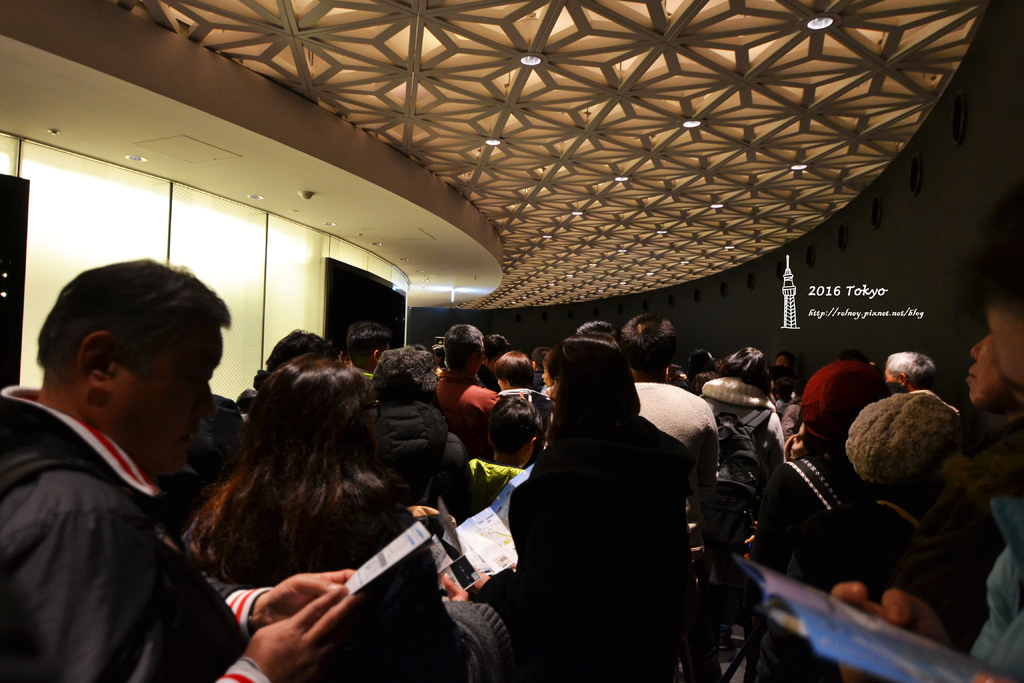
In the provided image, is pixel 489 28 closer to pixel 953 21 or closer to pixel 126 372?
pixel 953 21

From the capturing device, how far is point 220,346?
117 centimetres

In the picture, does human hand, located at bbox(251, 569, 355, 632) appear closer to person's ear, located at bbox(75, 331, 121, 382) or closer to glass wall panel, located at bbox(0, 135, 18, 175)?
person's ear, located at bbox(75, 331, 121, 382)

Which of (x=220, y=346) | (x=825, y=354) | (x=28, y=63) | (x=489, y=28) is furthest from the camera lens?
(x=825, y=354)

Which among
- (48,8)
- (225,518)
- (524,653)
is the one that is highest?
(48,8)

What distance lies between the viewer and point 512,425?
3.09 meters

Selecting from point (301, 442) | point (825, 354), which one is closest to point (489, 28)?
point (301, 442)

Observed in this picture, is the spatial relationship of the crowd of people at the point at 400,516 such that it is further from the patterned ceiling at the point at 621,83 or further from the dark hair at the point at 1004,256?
the patterned ceiling at the point at 621,83

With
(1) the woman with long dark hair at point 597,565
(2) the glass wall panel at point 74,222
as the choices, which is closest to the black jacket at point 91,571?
(1) the woman with long dark hair at point 597,565

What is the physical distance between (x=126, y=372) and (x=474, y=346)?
3217 millimetres

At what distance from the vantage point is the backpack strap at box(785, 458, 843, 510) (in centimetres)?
227

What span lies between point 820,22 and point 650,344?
463 centimetres

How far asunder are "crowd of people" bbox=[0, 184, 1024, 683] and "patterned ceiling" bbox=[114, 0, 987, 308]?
4.39 m

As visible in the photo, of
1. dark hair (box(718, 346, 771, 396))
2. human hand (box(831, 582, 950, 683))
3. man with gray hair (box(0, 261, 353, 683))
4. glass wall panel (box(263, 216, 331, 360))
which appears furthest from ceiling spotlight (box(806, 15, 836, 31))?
glass wall panel (box(263, 216, 331, 360))

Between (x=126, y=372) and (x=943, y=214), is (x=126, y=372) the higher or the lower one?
the lower one
